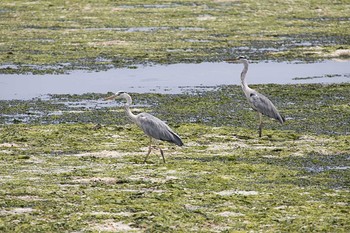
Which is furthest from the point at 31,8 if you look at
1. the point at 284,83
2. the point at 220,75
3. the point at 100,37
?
the point at 284,83

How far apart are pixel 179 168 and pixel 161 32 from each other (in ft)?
79.1

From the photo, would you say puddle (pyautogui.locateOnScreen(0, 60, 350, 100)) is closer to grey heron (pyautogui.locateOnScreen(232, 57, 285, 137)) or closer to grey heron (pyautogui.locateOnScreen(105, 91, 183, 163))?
grey heron (pyautogui.locateOnScreen(232, 57, 285, 137))

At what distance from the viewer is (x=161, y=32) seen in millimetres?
40406

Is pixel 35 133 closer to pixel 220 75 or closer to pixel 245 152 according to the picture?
pixel 245 152

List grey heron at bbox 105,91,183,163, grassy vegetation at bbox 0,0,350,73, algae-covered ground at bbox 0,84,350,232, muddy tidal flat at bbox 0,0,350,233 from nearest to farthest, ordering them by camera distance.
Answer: algae-covered ground at bbox 0,84,350,232 → muddy tidal flat at bbox 0,0,350,233 → grey heron at bbox 105,91,183,163 → grassy vegetation at bbox 0,0,350,73

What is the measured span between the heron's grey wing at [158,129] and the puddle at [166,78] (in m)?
8.80

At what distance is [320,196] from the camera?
14.5m

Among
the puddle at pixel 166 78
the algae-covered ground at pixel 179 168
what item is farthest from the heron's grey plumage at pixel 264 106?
the puddle at pixel 166 78

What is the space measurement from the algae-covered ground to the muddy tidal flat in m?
0.03

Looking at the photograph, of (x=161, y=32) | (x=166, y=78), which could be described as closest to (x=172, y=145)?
(x=166, y=78)

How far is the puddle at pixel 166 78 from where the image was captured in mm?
27609

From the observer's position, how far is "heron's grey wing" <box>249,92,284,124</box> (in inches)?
816

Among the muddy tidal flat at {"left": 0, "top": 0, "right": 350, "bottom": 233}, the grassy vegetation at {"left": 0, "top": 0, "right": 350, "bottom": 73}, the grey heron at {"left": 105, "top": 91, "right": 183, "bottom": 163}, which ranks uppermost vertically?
the grey heron at {"left": 105, "top": 91, "right": 183, "bottom": 163}

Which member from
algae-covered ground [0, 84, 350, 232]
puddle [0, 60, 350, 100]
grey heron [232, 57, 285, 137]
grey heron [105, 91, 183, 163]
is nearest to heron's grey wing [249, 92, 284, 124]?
grey heron [232, 57, 285, 137]
